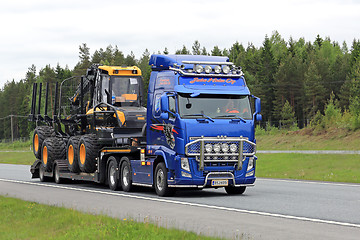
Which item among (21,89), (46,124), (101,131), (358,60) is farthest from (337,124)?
(21,89)

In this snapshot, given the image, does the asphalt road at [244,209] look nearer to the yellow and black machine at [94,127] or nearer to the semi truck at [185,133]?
the semi truck at [185,133]

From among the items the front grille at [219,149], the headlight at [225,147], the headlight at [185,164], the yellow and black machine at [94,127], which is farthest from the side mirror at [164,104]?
the yellow and black machine at [94,127]

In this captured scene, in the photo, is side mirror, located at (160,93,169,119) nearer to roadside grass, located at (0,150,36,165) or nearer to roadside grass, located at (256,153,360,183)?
roadside grass, located at (256,153,360,183)

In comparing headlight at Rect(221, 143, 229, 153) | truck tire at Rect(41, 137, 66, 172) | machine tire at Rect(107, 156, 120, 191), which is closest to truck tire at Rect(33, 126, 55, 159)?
truck tire at Rect(41, 137, 66, 172)

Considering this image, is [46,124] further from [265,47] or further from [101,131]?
[265,47]

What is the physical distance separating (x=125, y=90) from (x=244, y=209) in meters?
10.8

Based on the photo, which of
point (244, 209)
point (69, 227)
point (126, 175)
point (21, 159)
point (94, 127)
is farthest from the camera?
point (21, 159)

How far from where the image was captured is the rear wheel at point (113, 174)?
2155 cm

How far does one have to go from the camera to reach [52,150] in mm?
27094

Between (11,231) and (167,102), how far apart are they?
21.6ft

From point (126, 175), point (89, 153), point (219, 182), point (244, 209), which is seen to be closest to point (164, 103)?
point (219, 182)

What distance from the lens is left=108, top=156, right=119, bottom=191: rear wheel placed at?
21.5 m

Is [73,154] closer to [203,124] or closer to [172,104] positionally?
[172,104]

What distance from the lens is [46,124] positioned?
29.8 meters
